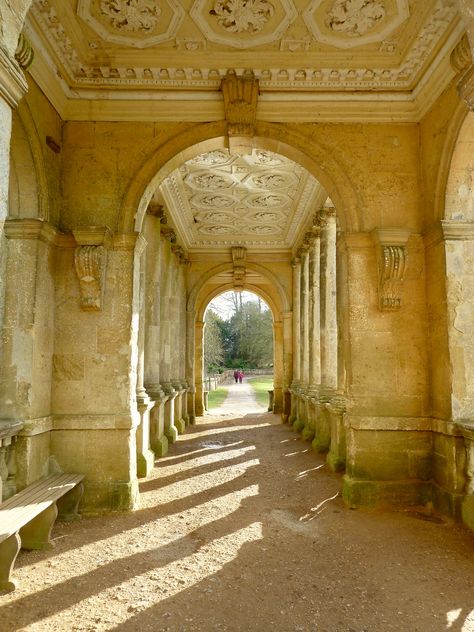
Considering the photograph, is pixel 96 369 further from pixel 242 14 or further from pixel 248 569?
pixel 242 14

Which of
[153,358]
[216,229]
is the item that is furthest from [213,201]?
[153,358]

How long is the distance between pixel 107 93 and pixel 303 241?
6.23 m

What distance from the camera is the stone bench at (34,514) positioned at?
3047 millimetres

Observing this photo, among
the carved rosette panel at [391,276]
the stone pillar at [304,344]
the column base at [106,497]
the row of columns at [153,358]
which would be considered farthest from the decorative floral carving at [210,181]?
the column base at [106,497]

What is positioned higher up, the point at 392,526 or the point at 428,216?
the point at 428,216

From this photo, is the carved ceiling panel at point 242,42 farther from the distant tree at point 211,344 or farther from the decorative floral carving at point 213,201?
the distant tree at point 211,344

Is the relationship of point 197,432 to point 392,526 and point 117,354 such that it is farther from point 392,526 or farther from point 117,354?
point 392,526

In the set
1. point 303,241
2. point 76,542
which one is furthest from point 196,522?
point 303,241

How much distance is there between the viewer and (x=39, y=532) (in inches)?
146

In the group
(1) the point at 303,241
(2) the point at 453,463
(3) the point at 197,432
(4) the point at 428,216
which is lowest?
(3) the point at 197,432

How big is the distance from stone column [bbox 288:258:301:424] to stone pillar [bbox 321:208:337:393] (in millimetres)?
2795

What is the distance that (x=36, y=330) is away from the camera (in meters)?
4.36

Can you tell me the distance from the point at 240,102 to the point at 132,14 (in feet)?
4.40

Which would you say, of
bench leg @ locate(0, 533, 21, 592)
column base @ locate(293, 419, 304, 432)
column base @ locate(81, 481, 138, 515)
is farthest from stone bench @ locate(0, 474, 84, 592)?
column base @ locate(293, 419, 304, 432)
